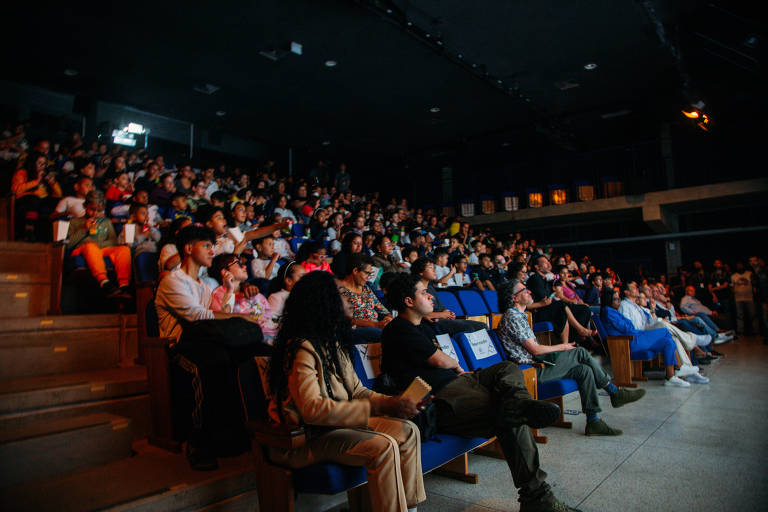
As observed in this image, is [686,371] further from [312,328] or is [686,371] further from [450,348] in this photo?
[312,328]

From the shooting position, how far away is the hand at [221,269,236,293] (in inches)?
121

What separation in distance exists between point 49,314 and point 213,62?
546 centimetres

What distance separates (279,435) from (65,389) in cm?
139

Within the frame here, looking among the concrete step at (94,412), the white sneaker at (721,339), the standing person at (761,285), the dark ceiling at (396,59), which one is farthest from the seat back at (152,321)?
the standing person at (761,285)

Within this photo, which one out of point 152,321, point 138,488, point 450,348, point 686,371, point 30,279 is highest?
point 30,279

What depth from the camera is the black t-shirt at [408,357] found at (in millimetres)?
2301

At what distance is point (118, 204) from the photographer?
15.6 ft

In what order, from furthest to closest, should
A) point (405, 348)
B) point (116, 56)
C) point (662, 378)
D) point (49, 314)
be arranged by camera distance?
point (116, 56) → point (662, 378) → point (49, 314) → point (405, 348)

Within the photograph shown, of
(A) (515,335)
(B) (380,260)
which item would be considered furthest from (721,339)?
(A) (515,335)

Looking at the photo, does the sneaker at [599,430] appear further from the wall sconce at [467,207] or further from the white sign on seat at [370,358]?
the wall sconce at [467,207]

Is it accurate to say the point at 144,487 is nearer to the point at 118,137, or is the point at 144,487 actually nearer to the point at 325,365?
the point at 325,365

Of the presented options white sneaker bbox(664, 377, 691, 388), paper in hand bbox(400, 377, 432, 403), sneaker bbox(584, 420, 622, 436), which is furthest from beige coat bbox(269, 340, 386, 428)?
white sneaker bbox(664, 377, 691, 388)

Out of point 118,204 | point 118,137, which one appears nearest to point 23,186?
point 118,204

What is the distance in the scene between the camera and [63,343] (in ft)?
9.30
